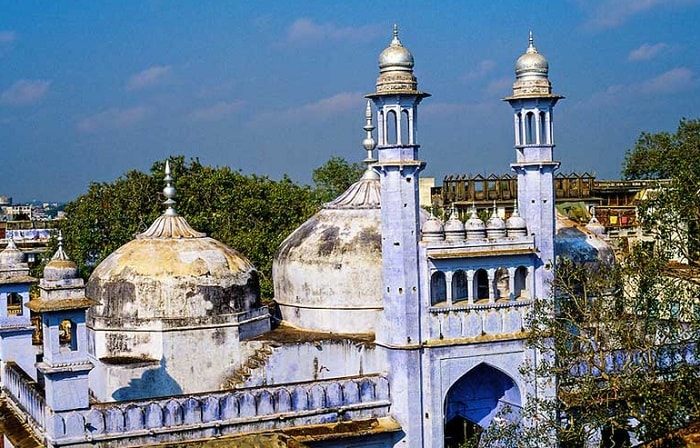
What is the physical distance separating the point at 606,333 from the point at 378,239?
6465 millimetres

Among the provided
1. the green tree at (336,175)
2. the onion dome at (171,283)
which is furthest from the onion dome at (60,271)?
the green tree at (336,175)

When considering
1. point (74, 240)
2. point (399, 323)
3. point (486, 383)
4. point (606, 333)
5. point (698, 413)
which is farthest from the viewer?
point (74, 240)

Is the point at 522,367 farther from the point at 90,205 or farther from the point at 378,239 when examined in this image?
the point at 90,205

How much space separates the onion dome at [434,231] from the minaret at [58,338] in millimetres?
6582

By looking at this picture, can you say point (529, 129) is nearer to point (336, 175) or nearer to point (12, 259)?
point (12, 259)

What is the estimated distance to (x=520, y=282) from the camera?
2202cm

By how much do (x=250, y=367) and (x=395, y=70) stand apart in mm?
7007

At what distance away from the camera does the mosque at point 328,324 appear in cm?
1941

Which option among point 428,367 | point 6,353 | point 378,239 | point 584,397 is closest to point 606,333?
point 584,397

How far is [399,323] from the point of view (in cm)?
2066

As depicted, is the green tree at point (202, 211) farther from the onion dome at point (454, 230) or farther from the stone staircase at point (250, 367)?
the onion dome at point (454, 230)

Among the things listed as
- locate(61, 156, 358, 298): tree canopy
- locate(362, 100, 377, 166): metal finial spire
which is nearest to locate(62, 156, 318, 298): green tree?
locate(61, 156, 358, 298): tree canopy

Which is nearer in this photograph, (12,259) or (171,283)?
(171,283)

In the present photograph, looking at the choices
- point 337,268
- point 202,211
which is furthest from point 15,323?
point 202,211
